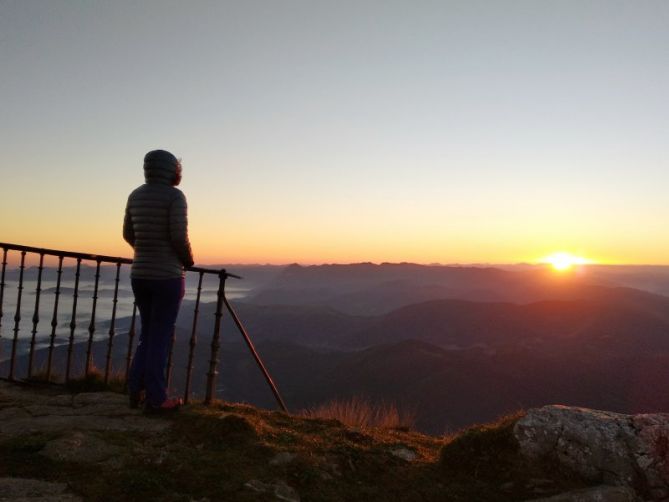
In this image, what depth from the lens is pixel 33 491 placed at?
277 centimetres

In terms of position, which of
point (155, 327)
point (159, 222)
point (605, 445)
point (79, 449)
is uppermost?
point (159, 222)

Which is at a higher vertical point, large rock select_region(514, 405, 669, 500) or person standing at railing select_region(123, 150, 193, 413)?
person standing at railing select_region(123, 150, 193, 413)

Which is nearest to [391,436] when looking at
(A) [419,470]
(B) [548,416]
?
(A) [419,470]

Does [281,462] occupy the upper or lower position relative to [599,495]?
lower

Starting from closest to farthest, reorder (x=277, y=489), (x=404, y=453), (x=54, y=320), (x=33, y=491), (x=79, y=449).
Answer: (x=33, y=491), (x=277, y=489), (x=79, y=449), (x=404, y=453), (x=54, y=320)

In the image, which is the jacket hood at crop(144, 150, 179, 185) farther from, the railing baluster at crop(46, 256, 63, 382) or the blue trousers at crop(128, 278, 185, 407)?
the railing baluster at crop(46, 256, 63, 382)

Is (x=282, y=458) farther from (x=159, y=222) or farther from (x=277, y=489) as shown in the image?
(x=159, y=222)

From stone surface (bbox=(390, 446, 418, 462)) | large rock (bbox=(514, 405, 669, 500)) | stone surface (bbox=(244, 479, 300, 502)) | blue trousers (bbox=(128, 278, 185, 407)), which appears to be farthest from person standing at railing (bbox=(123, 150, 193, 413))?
large rock (bbox=(514, 405, 669, 500))

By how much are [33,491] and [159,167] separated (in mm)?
2803

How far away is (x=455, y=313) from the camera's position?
88250 millimetres

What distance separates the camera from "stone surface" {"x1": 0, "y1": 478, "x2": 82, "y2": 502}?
8.78 feet

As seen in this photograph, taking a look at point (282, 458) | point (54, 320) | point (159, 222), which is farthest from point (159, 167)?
point (282, 458)

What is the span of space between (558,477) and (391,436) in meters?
1.89

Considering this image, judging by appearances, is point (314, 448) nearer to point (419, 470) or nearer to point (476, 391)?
point (419, 470)
